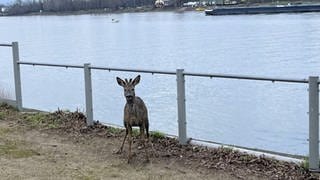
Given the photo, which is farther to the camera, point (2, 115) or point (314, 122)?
point (2, 115)

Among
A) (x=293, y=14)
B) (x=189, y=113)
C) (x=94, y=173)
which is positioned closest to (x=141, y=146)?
(x=94, y=173)

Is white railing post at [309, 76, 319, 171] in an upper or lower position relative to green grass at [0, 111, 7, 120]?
upper

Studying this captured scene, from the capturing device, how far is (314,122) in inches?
282

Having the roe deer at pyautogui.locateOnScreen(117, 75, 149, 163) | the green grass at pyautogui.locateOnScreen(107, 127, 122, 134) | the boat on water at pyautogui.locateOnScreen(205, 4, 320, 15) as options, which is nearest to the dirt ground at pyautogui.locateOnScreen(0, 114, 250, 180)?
the green grass at pyautogui.locateOnScreen(107, 127, 122, 134)

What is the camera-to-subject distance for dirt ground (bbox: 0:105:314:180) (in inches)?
292

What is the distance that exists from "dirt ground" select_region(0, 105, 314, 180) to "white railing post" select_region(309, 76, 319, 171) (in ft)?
0.97

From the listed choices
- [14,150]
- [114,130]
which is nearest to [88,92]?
[114,130]

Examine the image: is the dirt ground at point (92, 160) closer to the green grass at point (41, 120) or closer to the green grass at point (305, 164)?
the green grass at point (305, 164)

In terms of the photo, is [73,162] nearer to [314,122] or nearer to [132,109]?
[132,109]

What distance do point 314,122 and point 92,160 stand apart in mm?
3159

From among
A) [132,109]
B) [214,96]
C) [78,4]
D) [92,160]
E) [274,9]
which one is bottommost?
[214,96]

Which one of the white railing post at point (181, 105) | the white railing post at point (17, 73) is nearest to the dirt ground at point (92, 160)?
the white railing post at point (181, 105)

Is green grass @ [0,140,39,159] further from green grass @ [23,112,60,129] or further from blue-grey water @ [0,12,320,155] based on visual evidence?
blue-grey water @ [0,12,320,155]

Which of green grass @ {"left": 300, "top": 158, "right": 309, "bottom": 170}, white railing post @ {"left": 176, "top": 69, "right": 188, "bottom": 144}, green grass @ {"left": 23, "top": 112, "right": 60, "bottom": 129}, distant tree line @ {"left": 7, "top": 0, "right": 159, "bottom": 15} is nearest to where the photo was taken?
green grass @ {"left": 300, "top": 158, "right": 309, "bottom": 170}
